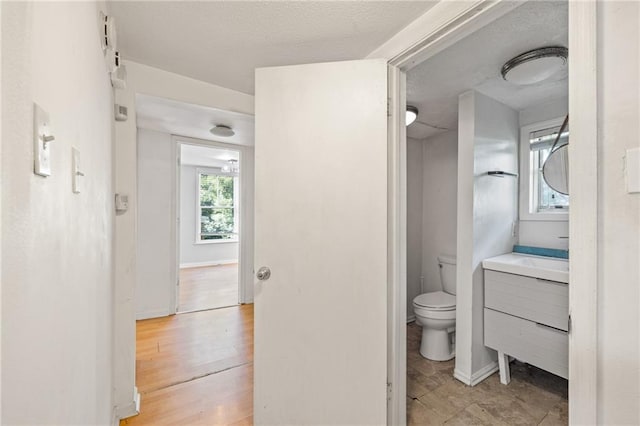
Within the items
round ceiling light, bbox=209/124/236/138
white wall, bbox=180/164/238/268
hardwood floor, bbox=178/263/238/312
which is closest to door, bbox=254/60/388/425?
Answer: round ceiling light, bbox=209/124/236/138

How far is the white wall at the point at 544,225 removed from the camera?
6.76 ft

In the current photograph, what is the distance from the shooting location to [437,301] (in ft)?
7.66

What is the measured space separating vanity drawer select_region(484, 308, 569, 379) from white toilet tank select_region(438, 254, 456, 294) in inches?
A: 26.5

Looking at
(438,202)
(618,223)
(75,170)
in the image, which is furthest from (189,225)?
(618,223)

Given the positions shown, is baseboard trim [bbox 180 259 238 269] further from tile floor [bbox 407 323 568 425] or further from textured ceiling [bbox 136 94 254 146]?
tile floor [bbox 407 323 568 425]

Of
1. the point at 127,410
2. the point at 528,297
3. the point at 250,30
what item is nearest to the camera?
the point at 250,30

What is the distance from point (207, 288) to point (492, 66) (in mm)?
4359

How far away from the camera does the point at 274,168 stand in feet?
4.72

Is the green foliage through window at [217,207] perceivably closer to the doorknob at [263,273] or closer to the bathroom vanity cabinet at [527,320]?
the doorknob at [263,273]

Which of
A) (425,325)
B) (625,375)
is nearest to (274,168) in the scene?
(625,375)

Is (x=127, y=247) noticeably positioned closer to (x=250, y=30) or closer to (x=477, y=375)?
(x=250, y=30)

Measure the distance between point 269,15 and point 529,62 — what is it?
4.66 ft

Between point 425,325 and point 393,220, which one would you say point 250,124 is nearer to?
point 393,220

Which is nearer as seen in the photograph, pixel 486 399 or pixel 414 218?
pixel 486 399
